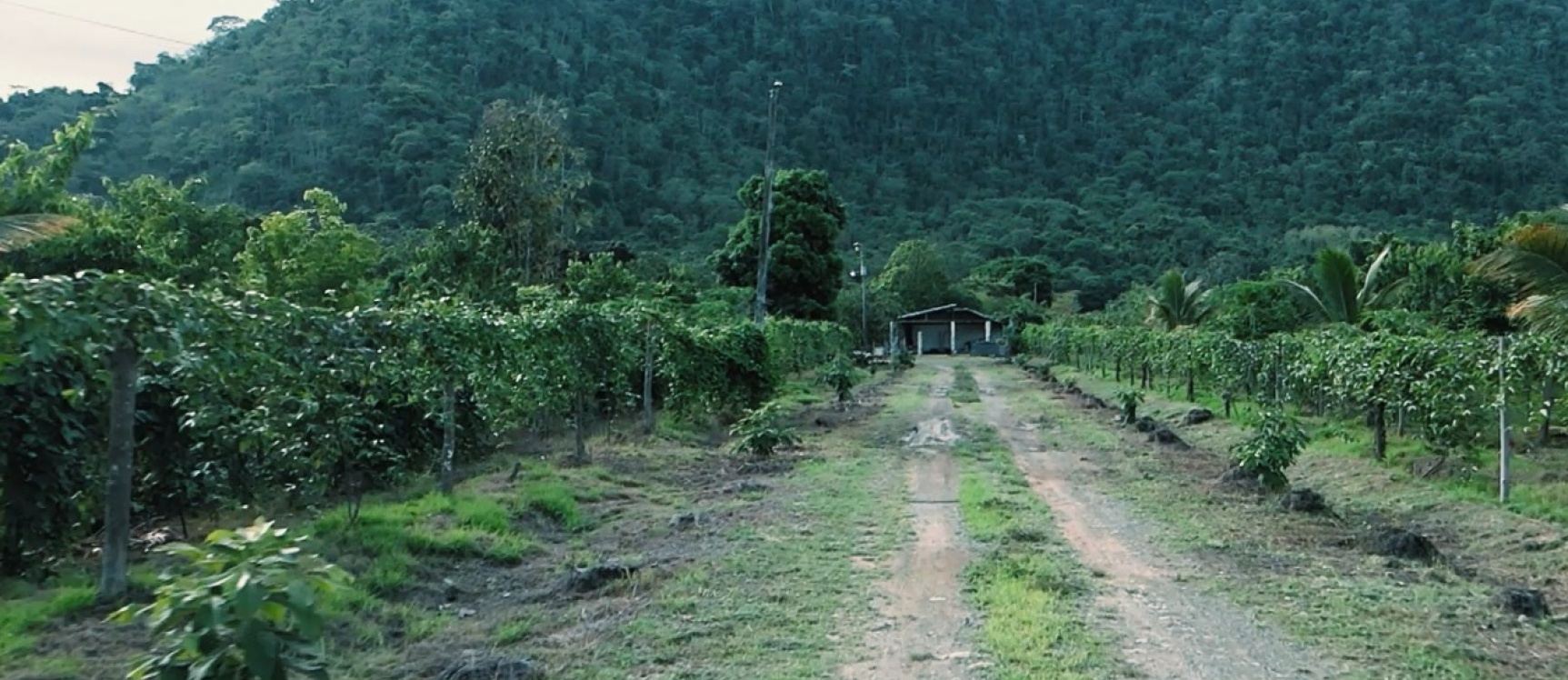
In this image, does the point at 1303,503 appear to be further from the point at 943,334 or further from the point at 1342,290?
the point at 943,334

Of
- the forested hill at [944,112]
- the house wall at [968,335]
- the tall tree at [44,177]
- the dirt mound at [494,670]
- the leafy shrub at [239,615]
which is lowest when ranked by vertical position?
the dirt mound at [494,670]

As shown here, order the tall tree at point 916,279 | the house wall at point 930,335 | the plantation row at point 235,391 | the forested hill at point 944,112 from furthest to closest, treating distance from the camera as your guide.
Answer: the tall tree at point 916,279 → the house wall at point 930,335 → the forested hill at point 944,112 → the plantation row at point 235,391

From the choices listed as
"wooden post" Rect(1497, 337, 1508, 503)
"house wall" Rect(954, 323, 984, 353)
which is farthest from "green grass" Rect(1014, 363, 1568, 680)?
"house wall" Rect(954, 323, 984, 353)

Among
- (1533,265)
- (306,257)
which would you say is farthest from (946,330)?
(1533,265)

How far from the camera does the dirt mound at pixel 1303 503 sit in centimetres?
1084

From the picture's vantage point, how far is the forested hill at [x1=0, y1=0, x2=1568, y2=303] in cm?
5925

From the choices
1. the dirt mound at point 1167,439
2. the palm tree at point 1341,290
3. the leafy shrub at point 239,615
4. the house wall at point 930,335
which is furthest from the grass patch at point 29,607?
the house wall at point 930,335

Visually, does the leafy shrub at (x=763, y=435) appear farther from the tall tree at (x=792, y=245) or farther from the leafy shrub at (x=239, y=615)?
the tall tree at (x=792, y=245)

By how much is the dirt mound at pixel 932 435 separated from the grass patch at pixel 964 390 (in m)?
5.48

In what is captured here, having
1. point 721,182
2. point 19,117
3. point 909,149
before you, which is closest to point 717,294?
point 19,117

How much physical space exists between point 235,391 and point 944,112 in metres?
110

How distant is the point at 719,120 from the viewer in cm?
9131

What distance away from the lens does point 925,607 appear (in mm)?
7066

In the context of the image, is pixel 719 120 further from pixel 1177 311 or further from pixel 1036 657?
pixel 1036 657
